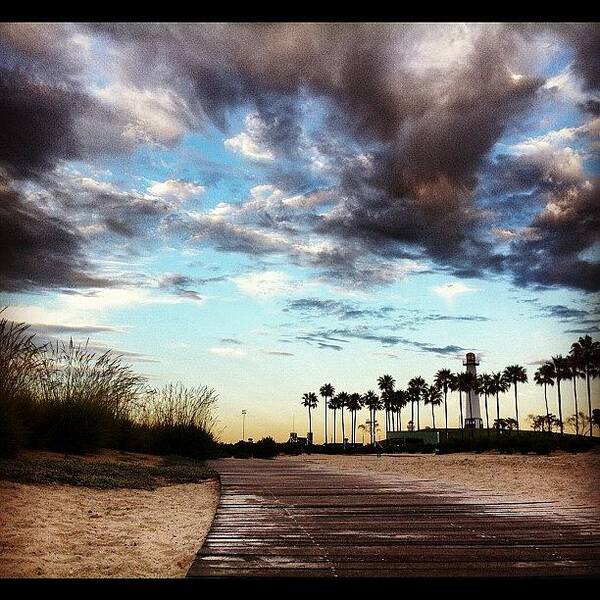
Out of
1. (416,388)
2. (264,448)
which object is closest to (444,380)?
(416,388)

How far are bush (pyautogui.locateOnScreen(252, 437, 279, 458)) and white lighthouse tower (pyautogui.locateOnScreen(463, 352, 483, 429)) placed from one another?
172 ft

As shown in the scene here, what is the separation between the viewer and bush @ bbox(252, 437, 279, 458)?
20.6 meters

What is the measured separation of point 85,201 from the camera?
6.32 metres

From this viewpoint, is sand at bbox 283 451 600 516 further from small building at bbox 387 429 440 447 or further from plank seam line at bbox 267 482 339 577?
small building at bbox 387 429 440 447

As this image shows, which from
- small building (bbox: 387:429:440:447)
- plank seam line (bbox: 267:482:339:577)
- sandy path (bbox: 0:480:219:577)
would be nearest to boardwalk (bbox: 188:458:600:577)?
plank seam line (bbox: 267:482:339:577)

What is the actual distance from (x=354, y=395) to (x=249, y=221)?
244ft

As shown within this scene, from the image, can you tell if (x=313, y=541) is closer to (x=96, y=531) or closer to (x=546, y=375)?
(x=96, y=531)

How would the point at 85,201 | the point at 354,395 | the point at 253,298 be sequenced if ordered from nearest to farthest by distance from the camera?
the point at 253,298 < the point at 85,201 < the point at 354,395

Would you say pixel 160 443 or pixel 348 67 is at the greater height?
pixel 348 67

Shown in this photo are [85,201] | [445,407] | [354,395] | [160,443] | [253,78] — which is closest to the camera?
[253,78]

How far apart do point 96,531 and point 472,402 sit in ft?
228

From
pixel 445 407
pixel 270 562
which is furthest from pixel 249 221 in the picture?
pixel 445 407

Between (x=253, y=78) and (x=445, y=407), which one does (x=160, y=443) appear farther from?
(x=445, y=407)
